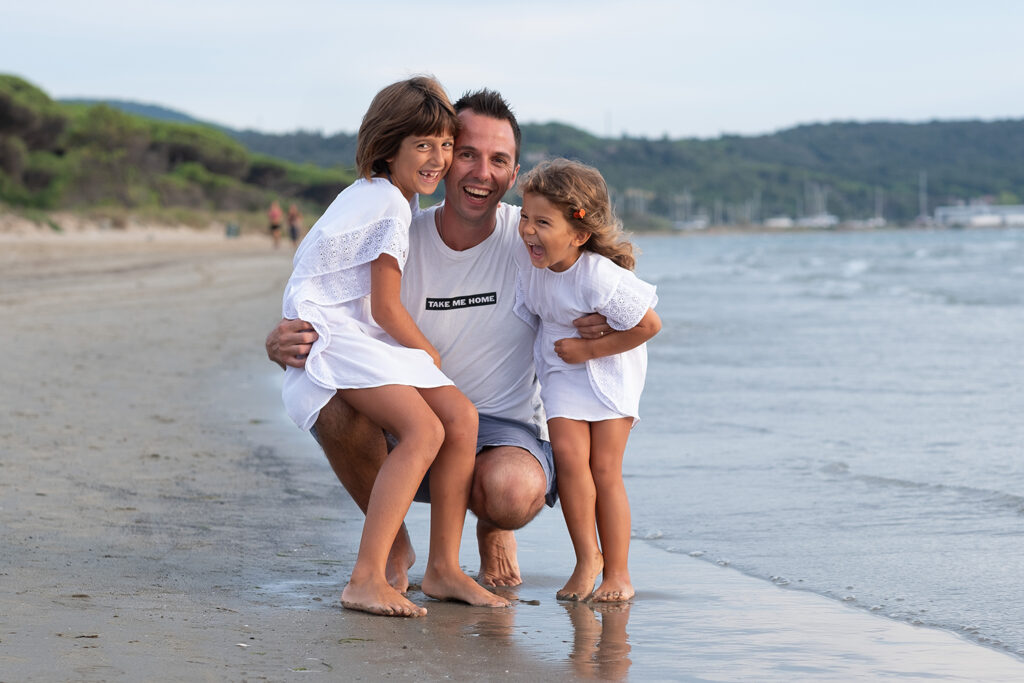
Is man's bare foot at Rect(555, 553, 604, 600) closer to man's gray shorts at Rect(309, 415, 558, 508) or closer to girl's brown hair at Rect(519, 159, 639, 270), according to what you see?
man's gray shorts at Rect(309, 415, 558, 508)

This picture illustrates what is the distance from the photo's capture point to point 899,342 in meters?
11.4

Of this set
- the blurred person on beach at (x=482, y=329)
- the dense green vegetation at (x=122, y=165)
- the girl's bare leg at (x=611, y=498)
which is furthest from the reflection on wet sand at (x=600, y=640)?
the dense green vegetation at (x=122, y=165)

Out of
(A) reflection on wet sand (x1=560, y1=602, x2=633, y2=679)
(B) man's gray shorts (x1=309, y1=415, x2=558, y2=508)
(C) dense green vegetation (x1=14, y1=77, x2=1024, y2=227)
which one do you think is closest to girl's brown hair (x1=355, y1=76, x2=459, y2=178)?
(B) man's gray shorts (x1=309, y1=415, x2=558, y2=508)

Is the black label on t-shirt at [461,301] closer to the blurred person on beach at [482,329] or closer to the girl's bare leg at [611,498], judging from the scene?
the blurred person on beach at [482,329]

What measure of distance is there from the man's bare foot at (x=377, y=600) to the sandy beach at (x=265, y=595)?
0.11 ft

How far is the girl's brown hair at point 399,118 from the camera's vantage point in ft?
11.3

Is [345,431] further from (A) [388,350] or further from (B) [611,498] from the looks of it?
(B) [611,498]

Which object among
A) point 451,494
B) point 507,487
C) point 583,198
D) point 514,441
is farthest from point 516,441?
point 583,198

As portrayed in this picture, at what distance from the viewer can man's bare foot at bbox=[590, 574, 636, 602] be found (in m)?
3.45

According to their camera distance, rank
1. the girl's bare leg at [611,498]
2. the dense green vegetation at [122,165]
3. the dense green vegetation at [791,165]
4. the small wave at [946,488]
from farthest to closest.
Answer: the dense green vegetation at [791,165], the dense green vegetation at [122,165], the small wave at [946,488], the girl's bare leg at [611,498]

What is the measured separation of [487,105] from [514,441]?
3.43 ft

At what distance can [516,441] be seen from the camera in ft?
11.9

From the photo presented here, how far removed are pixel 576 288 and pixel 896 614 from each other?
131cm

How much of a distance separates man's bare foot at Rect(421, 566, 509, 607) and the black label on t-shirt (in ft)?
2.64
